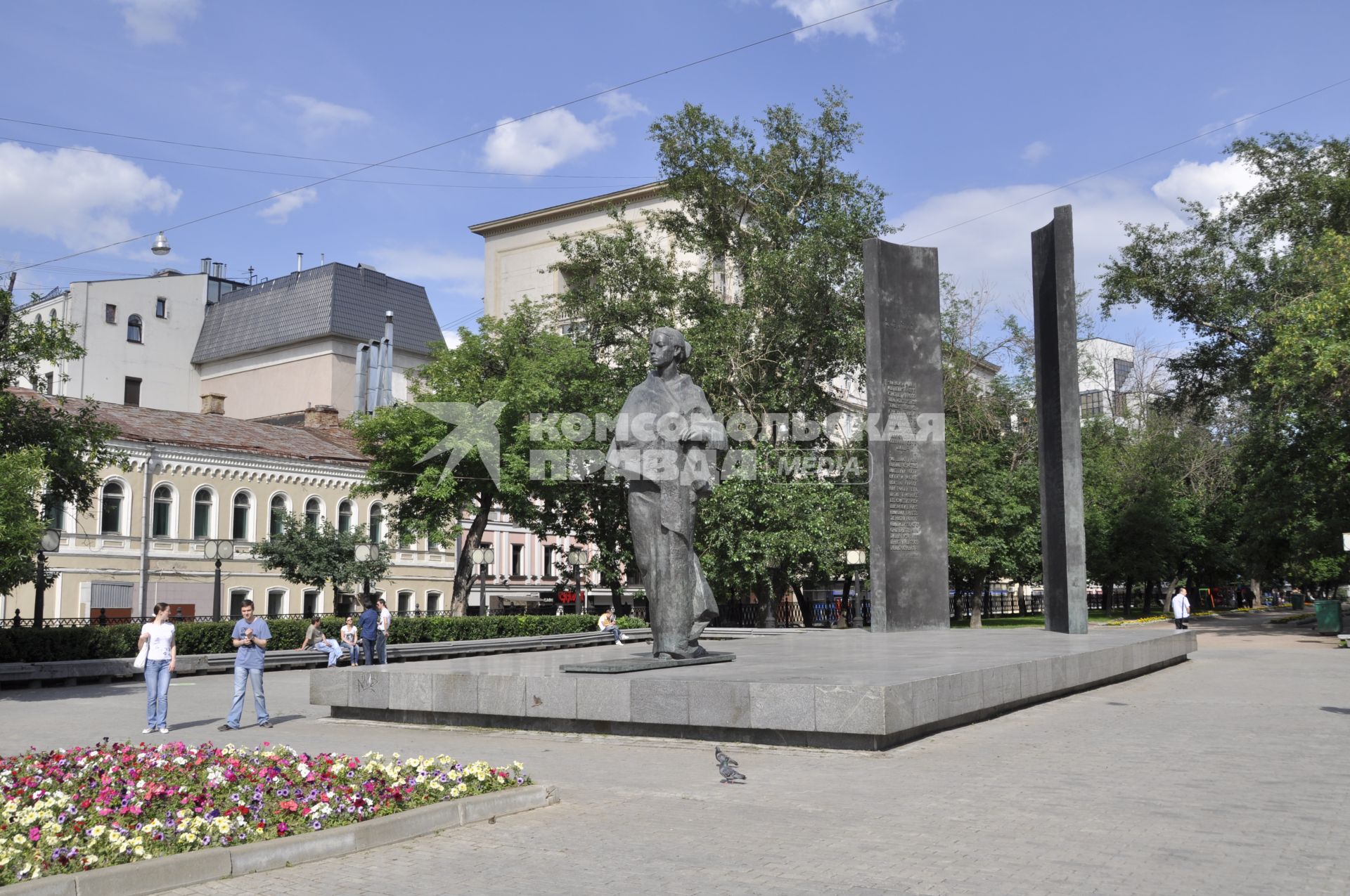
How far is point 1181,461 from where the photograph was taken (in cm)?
5188

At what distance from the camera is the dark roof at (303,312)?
57.8 metres

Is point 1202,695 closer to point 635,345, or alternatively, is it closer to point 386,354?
point 635,345

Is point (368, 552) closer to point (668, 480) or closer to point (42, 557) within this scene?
point (42, 557)

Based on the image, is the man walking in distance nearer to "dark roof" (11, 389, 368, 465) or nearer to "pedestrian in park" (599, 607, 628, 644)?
"pedestrian in park" (599, 607, 628, 644)

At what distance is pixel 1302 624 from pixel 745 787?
3668 cm

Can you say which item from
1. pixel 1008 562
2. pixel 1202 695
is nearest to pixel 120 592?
pixel 1008 562

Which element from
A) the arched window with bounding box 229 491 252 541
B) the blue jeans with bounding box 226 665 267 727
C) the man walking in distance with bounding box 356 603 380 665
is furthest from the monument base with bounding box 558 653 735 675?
the arched window with bounding box 229 491 252 541

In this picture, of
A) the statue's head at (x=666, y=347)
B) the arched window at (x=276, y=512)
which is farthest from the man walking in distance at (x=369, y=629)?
the arched window at (x=276, y=512)

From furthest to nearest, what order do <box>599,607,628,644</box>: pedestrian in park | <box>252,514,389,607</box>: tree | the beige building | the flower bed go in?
the beige building < <box>252,514,389,607</box>: tree < <box>599,607,628,644</box>: pedestrian in park < the flower bed

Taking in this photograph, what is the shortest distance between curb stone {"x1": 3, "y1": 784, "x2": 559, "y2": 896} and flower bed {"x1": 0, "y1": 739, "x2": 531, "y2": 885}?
13 centimetres

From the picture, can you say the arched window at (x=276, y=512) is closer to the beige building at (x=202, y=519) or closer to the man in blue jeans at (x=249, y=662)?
the beige building at (x=202, y=519)

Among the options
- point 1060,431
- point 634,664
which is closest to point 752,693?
point 634,664

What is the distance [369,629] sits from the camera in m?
23.4

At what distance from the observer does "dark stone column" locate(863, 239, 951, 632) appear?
21.5 metres
